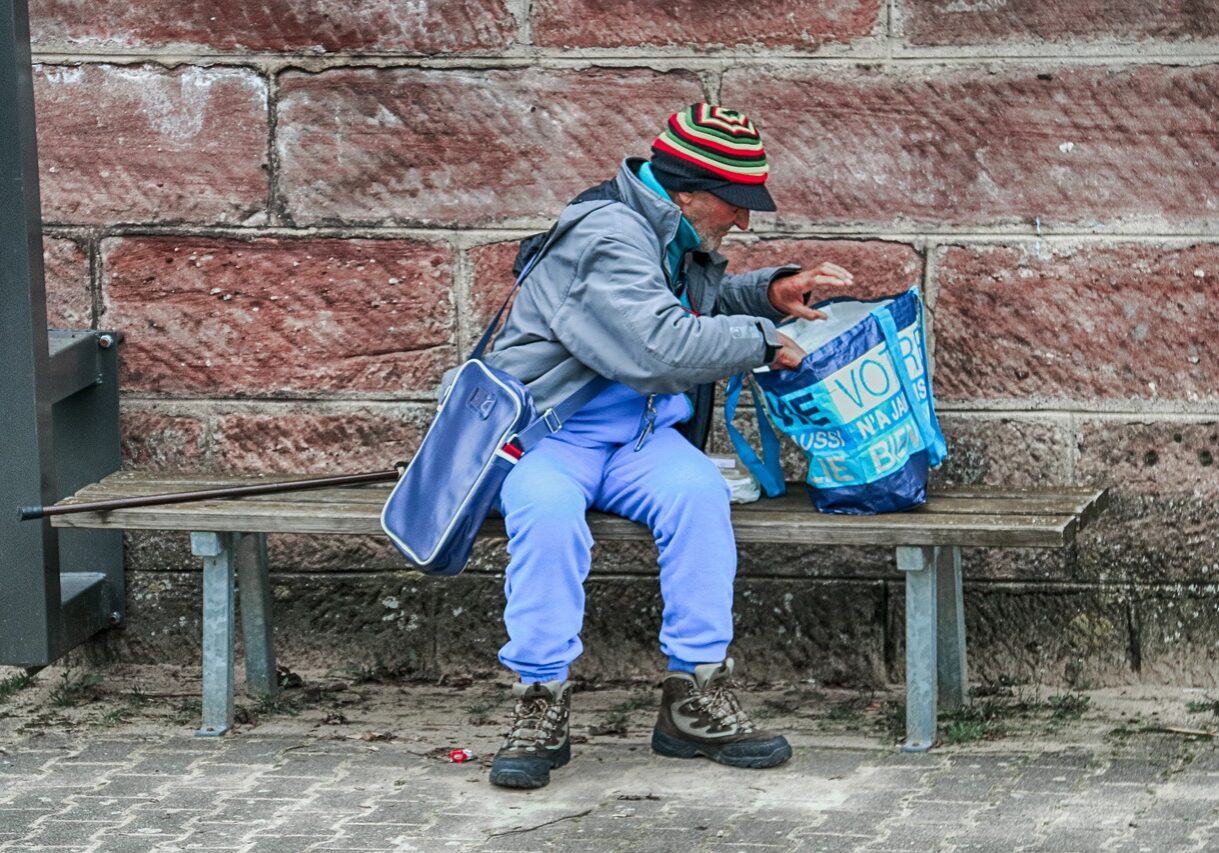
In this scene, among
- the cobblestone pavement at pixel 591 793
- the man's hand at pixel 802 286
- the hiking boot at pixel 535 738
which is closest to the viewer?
the cobblestone pavement at pixel 591 793

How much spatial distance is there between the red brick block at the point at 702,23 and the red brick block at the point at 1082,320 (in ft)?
2.08

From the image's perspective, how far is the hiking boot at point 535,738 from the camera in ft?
13.1

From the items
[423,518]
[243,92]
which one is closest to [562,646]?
[423,518]

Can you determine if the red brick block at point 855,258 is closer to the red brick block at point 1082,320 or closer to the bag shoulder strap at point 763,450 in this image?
the red brick block at point 1082,320

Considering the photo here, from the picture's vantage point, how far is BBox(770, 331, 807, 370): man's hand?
4.18m

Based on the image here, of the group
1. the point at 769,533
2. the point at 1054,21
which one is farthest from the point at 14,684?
the point at 1054,21

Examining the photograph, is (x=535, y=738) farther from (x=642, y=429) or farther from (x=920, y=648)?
(x=920, y=648)

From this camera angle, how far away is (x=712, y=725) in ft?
13.7

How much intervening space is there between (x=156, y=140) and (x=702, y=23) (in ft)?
4.75

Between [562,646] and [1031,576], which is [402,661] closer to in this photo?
[562,646]

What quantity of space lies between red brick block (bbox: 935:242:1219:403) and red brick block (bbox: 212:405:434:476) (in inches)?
55.2

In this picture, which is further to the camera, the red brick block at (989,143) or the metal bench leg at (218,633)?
the red brick block at (989,143)

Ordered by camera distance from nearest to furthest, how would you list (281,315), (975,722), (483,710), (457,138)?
(975,722) < (483,710) < (457,138) < (281,315)

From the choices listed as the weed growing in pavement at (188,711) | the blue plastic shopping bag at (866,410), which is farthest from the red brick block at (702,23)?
the weed growing in pavement at (188,711)
